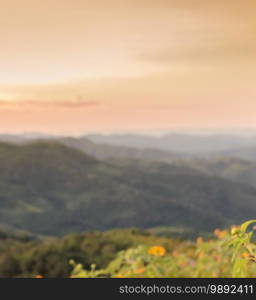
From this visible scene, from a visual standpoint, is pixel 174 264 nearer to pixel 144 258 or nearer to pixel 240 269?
pixel 144 258

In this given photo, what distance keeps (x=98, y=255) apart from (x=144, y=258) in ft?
14.1
